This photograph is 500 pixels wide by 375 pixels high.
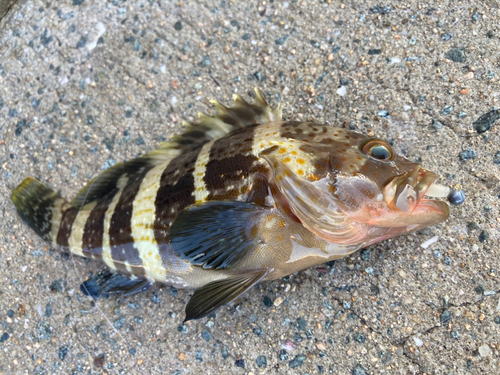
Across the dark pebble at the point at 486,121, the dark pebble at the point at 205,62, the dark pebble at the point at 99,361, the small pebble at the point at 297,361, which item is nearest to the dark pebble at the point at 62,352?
the dark pebble at the point at 99,361

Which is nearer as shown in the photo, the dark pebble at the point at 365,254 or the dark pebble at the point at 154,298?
the dark pebble at the point at 365,254

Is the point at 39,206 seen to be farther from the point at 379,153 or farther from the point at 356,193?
the point at 379,153

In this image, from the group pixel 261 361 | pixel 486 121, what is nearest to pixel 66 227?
pixel 261 361

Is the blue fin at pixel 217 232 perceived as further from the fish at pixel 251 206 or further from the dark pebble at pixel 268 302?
the dark pebble at pixel 268 302

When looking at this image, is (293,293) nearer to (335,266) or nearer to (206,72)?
(335,266)

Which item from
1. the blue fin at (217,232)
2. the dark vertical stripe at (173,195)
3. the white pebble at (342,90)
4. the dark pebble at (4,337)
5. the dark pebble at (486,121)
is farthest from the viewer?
the dark pebble at (4,337)

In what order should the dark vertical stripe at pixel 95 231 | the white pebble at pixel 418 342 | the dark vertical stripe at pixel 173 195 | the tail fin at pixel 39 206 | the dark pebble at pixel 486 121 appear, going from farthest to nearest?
the tail fin at pixel 39 206, the dark vertical stripe at pixel 95 231, the dark pebble at pixel 486 121, the white pebble at pixel 418 342, the dark vertical stripe at pixel 173 195
